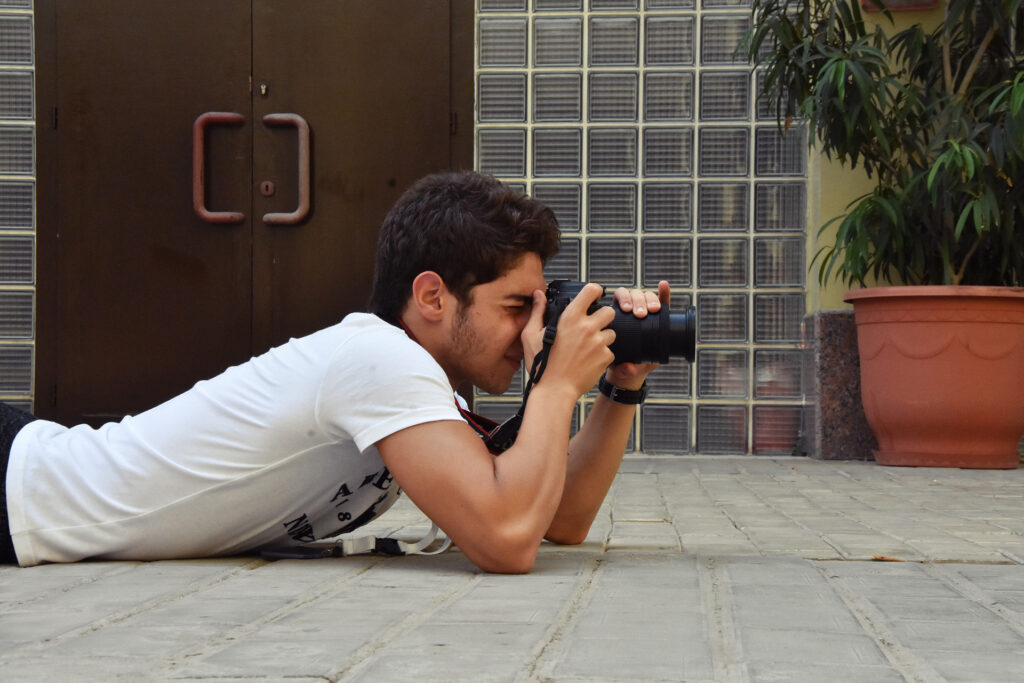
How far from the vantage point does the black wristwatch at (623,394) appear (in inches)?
79.0

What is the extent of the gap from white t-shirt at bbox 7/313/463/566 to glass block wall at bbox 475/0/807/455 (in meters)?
2.79

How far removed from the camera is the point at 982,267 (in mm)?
4281

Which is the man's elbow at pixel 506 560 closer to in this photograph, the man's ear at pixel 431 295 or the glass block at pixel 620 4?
the man's ear at pixel 431 295

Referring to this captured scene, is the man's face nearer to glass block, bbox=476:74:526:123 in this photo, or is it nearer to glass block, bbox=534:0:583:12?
glass block, bbox=476:74:526:123

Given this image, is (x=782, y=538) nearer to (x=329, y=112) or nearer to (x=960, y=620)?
(x=960, y=620)

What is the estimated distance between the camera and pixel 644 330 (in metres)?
1.81

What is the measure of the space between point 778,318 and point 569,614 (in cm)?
338

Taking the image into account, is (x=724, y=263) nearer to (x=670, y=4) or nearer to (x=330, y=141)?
(x=670, y=4)

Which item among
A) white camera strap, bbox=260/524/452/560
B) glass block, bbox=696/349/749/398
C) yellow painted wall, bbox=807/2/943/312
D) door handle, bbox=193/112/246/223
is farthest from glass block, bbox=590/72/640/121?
white camera strap, bbox=260/524/452/560

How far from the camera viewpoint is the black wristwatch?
201cm

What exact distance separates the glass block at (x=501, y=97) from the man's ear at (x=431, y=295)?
300 cm

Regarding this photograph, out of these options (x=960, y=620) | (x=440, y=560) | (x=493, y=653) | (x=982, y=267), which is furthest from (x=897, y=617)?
(x=982, y=267)

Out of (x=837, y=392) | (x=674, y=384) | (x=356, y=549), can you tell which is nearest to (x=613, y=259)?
(x=674, y=384)

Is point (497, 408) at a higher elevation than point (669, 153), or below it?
below
